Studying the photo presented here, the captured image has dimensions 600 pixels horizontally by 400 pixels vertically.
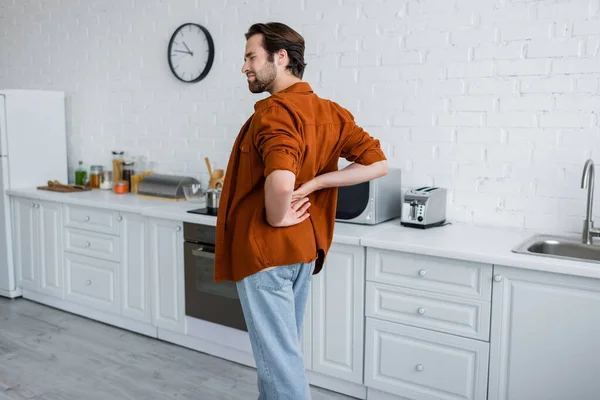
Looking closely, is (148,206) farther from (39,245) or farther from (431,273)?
(431,273)

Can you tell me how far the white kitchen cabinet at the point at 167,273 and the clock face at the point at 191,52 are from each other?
3.54ft

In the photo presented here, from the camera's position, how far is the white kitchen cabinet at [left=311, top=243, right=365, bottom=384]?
2.82m

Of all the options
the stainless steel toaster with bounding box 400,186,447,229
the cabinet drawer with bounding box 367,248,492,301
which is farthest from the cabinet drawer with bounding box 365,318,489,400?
the stainless steel toaster with bounding box 400,186,447,229

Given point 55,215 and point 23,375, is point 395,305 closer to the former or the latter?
→ point 23,375

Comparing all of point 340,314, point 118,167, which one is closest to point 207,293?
point 340,314

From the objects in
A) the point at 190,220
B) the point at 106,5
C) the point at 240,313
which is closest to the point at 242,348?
the point at 240,313

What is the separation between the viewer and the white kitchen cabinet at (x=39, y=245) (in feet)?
13.5

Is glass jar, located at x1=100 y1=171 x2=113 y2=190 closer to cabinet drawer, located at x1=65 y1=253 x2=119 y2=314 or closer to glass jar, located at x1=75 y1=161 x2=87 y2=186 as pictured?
glass jar, located at x1=75 y1=161 x2=87 y2=186

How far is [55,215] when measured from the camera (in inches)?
162

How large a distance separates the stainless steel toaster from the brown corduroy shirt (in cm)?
93

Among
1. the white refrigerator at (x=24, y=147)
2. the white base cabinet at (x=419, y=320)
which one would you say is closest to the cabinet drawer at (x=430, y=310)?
the white base cabinet at (x=419, y=320)

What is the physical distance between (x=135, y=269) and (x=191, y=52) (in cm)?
144

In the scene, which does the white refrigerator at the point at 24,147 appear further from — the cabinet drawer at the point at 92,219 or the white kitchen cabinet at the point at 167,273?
the white kitchen cabinet at the point at 167,273

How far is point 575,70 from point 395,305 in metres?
1.31
